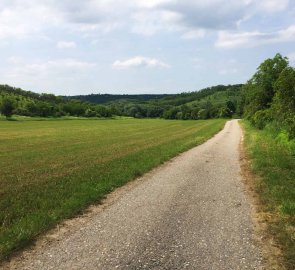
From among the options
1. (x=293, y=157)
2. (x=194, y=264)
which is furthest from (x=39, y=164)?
(x=194, y=264)

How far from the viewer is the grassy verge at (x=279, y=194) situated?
27.8 ft

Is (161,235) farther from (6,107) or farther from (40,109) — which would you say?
(40,109)

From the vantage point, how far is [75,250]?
7.86m

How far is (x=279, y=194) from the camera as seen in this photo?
12633 mm

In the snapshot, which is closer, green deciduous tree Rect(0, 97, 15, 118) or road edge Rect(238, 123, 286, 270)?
road edge Rect(238, 123, 286, 270)

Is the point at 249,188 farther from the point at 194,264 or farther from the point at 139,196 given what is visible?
the point at 194,264

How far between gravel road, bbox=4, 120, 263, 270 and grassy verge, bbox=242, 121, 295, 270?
0.59 metres

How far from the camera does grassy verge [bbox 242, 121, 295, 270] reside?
846 cm

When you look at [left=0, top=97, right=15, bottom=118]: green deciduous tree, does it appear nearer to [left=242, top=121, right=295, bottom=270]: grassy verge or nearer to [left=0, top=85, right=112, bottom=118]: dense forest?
[left=0, top=85, right=112, bottom=118]: dense forest

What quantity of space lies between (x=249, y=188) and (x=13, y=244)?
917 cm

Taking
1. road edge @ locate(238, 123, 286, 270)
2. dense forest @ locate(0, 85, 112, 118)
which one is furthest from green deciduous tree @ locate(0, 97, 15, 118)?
road edge @ locate(238, 123, 286, 270)

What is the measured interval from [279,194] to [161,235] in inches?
219

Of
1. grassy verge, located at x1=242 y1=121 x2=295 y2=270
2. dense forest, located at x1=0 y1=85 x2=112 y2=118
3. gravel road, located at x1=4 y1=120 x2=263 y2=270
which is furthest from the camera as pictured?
dense forest, located at x1=0 y1=85 x2=112 y2=118

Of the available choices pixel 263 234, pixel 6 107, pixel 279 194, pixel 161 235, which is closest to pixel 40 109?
pixel 6 107
